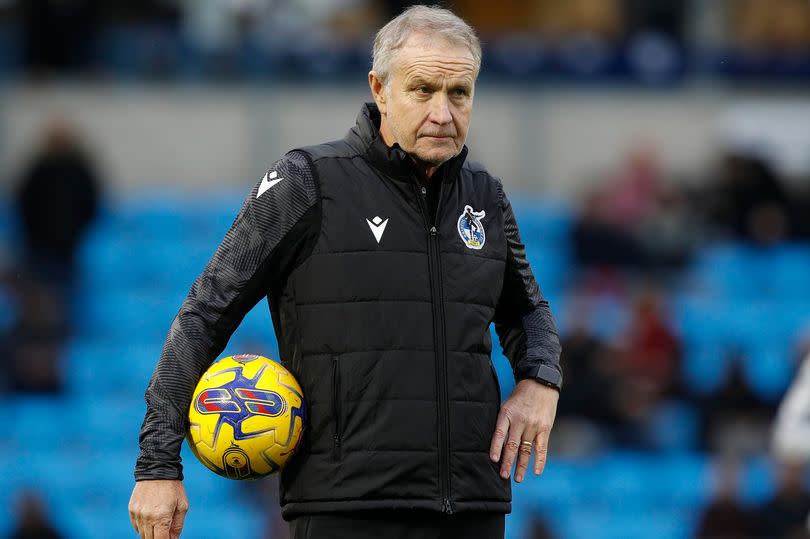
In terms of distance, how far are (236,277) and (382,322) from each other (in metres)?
0.39

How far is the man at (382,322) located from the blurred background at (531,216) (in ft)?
18.5

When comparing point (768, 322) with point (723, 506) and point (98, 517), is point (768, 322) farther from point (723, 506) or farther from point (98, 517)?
point (98, 517)

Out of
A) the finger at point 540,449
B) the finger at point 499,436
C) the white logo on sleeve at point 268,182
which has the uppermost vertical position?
the white logo on sleeve at point 268,182

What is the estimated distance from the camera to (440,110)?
13.5ft

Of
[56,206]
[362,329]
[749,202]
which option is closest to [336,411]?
[362,329]

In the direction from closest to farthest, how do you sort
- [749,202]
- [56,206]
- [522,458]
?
[522,458], [56,206], [749,202]

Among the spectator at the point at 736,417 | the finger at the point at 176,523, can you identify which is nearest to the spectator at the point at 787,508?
the spectator at the point at 736,417

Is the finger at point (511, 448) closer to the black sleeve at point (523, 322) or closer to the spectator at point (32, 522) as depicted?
the black sleeve at point (523, 322)

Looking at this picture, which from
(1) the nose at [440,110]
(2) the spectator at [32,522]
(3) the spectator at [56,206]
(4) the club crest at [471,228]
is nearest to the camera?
(1) the nose at [440,110]

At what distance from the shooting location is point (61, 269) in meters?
13.0

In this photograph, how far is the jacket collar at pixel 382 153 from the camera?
165 inches

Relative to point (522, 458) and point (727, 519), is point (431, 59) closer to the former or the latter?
point (522, 458)

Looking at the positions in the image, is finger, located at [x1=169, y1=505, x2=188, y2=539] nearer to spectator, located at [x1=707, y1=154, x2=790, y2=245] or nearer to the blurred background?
the blurred background

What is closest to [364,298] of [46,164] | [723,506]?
[723,506]
